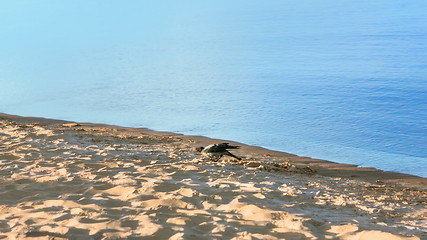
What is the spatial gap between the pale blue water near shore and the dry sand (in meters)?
1.94

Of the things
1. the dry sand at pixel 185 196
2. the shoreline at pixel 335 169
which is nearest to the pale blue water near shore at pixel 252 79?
the shoreline at pixel 335 169

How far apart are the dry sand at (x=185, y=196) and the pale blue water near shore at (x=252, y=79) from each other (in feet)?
6.37

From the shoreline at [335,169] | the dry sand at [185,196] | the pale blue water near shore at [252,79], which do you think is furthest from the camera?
the pale blue water near shore at [252,79]

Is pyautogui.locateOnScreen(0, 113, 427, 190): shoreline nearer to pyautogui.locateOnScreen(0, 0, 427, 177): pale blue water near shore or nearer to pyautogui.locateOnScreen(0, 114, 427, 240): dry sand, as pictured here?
pyautogui.locateOnScreen(0, 114, 427, 240): dry sand

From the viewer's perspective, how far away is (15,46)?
21172 mm

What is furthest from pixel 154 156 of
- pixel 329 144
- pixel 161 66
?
pixel 161 66

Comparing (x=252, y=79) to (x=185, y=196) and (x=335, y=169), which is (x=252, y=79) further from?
(x=185, y=196)

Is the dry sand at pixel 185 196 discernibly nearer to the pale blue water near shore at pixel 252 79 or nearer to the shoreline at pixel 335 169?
the shoreline at pixel 335 169

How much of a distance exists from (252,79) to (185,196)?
9646 millimetres

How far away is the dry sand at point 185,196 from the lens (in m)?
3.34

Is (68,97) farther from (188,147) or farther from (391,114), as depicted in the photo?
(391,114)

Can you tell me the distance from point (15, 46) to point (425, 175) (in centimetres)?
1941

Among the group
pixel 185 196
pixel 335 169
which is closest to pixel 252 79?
pixel 335 169

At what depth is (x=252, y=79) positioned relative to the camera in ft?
44.1
